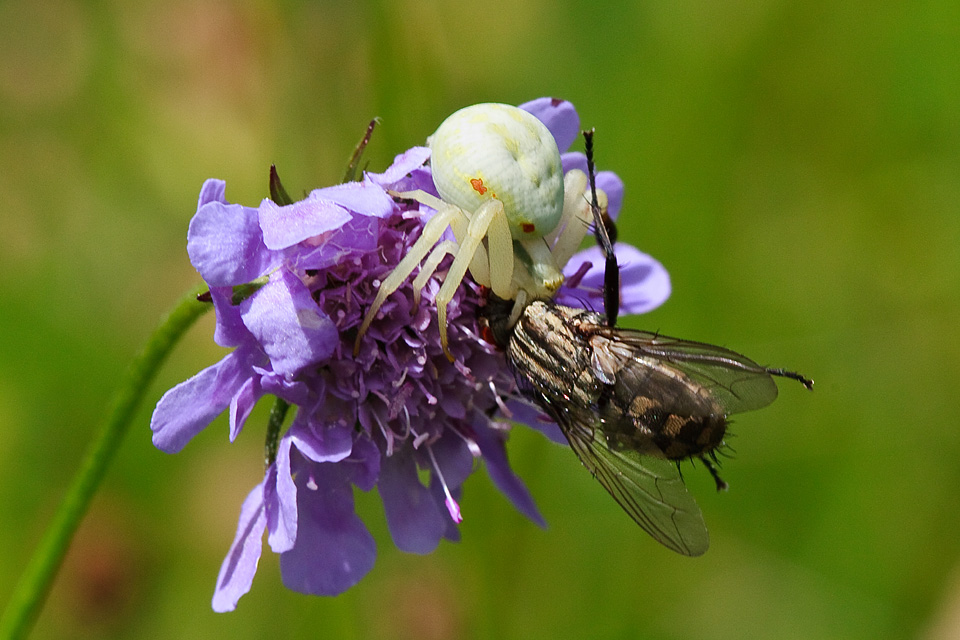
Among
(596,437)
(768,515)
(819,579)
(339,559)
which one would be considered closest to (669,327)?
(768,515)

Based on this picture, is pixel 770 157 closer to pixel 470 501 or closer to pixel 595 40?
pixel 595 40

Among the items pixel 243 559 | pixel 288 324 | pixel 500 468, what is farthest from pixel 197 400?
pixel 500 468

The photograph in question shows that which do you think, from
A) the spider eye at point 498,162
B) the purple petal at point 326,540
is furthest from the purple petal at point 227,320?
the spider eye at point 498,162

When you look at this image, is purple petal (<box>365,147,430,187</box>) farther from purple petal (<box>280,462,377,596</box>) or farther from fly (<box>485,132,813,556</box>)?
purple petal (<box>280,462,377,596</box>)

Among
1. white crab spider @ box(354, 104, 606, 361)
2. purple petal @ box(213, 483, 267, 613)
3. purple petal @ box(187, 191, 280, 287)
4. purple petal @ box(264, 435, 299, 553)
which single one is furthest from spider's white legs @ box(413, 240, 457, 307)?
purple petal @ box(213, 483, 267, 613)

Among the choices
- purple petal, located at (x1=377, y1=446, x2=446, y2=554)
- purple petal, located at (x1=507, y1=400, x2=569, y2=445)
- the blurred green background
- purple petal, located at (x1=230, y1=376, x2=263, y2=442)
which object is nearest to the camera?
purple petal, located at (x1=230, y1=376, x2=263, y2=442)
